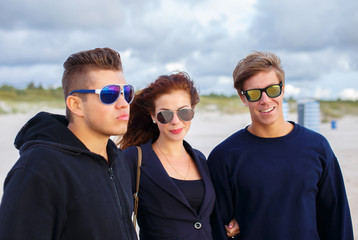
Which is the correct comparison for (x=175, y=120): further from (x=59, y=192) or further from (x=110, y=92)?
(x=59, y=192)

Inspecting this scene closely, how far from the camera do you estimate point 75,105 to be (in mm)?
2143

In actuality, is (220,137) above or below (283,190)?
below

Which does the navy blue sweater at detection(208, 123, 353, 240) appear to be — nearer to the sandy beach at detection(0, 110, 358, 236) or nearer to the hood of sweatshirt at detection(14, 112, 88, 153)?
the hood of sweatshirt at detection(14, 112, 88, 153)

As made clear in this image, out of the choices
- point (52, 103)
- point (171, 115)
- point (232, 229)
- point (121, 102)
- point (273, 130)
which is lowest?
point (232, 229)

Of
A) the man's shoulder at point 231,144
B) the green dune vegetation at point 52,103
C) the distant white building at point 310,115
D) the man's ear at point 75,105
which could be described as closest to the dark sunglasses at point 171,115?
the man's shoulder at point 231,144

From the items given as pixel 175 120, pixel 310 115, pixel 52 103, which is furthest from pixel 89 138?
pixel 52 103

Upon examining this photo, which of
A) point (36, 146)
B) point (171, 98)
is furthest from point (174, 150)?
point (36, 146)

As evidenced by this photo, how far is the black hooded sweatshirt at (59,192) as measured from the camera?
Result: 1.64 m

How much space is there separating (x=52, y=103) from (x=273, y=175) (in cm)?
2909

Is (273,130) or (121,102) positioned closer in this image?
(121,102)

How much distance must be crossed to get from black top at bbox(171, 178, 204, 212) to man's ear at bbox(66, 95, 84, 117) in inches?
43.7

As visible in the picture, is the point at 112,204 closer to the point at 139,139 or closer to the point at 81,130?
the point at 81,130

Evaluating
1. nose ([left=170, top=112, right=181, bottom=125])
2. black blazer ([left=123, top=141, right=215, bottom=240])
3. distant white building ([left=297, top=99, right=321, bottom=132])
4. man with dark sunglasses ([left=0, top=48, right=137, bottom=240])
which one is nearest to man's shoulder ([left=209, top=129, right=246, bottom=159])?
black blazer ([left=123, top=141, right=215, bottom=240])

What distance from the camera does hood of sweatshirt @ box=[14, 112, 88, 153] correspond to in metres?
1.90
